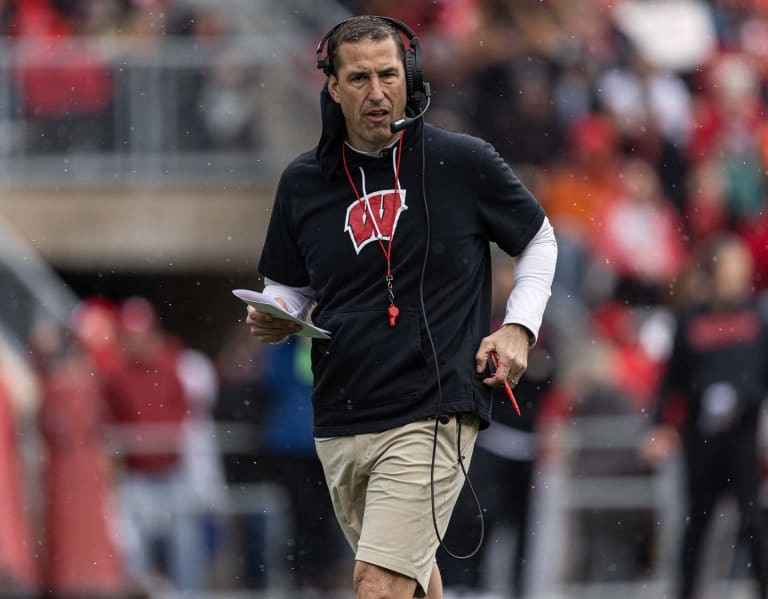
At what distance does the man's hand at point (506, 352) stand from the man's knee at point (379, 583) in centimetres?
60

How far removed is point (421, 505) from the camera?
18.0 ft

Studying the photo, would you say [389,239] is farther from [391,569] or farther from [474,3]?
[474,3]

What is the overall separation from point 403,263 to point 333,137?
0.42 m

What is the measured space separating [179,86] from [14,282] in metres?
1.91

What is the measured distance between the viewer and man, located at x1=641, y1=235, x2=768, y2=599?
10.7m

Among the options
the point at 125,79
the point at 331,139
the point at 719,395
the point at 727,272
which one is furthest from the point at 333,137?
the point at 125,79

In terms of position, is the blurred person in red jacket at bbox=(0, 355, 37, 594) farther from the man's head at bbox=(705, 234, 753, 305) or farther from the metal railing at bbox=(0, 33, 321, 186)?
the man's head at bbox=(705, 234, 753, 305)

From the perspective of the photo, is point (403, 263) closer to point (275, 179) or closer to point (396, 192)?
point (396, 192)

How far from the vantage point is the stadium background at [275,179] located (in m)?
11.8

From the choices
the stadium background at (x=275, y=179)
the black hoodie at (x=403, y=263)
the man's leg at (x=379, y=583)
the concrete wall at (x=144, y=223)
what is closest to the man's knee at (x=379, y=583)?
the man's leg at (x=379, y=583)

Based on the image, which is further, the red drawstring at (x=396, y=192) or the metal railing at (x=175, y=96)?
the metal railing at (x=175, y=96)

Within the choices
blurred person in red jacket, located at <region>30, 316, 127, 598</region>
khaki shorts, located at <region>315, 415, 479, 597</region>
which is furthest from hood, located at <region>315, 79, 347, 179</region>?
blurred person in red jacket, located at <region>30, 316, 127, 598</region>

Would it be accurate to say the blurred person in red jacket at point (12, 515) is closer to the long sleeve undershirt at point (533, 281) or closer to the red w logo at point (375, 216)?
the long sleeve undershirt at point (533, 281)

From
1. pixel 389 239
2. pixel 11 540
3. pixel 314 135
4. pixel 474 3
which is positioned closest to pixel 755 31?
pixel 474 3
